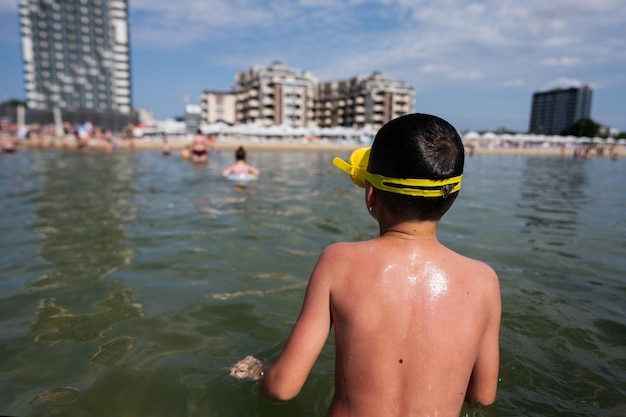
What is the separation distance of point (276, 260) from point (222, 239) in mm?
1222

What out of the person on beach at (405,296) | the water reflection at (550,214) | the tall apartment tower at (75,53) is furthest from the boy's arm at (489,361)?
the tall apartment tower at (75,53)

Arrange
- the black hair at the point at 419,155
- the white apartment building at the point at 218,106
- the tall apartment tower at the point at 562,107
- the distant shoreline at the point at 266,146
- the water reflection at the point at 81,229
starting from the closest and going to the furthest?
the black hair at the point at 419,155 < the water reflection at the point at 81,229 < the distant shoreline at the point at 266,146 < the white apartment building at the point at 218,106 < the tall apartment tower at the point at 562,107

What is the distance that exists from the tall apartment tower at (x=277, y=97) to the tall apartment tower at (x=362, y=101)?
16.6ft

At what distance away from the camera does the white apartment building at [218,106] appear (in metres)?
105

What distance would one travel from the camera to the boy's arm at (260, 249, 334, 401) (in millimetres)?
1497

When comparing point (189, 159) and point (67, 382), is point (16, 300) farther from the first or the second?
point (189, 159)

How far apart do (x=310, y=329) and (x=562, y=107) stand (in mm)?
221829

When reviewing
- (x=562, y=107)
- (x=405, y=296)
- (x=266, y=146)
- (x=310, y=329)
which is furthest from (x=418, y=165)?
(x=562, y=107)

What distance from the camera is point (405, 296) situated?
1410 millimetres

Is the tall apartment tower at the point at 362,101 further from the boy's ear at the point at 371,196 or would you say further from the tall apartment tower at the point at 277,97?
the boy's ear at the point at 371,196

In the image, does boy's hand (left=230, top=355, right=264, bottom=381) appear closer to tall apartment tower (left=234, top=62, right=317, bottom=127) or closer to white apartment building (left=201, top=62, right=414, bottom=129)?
white apartment building (left=201, top=62, right=414, bottom=129)

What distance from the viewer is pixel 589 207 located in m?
9.71

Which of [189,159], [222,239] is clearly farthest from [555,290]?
[189,159]

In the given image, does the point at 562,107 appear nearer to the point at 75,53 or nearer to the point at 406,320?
the point at 75,53
